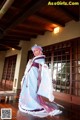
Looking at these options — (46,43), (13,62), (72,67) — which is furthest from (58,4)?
(13,62)

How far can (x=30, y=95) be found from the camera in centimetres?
293

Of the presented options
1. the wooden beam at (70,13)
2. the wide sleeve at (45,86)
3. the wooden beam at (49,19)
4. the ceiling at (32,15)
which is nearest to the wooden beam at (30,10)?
the ceiling at (32,15)

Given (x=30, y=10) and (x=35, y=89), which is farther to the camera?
(x=30, y=10)

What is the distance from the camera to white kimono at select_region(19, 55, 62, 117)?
281cm

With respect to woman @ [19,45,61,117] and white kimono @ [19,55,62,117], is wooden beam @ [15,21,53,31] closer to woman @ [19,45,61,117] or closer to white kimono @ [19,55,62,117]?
woman @ [19,45,61,117]

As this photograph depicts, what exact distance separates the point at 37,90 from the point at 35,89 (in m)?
0.05

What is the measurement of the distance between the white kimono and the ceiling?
4.26 feet

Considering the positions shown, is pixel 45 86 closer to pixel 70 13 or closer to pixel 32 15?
pixel 32 15

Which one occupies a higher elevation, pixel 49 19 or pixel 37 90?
pixel 49 19

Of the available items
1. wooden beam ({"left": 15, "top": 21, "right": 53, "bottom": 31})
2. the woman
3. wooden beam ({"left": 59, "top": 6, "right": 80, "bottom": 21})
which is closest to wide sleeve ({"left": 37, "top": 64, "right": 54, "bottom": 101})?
the woman

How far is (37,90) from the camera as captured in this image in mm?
2943

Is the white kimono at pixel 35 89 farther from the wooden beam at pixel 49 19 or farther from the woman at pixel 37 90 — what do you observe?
the wooden beam at pixel 49 19

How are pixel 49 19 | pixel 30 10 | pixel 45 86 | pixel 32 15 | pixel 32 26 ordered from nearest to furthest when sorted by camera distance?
pixel 45 86, pixel 30 10, pixel 32 15, pixel 49 19, pixel 32 26

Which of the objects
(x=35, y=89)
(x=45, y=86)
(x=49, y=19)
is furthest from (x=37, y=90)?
(x=49, y=19)
